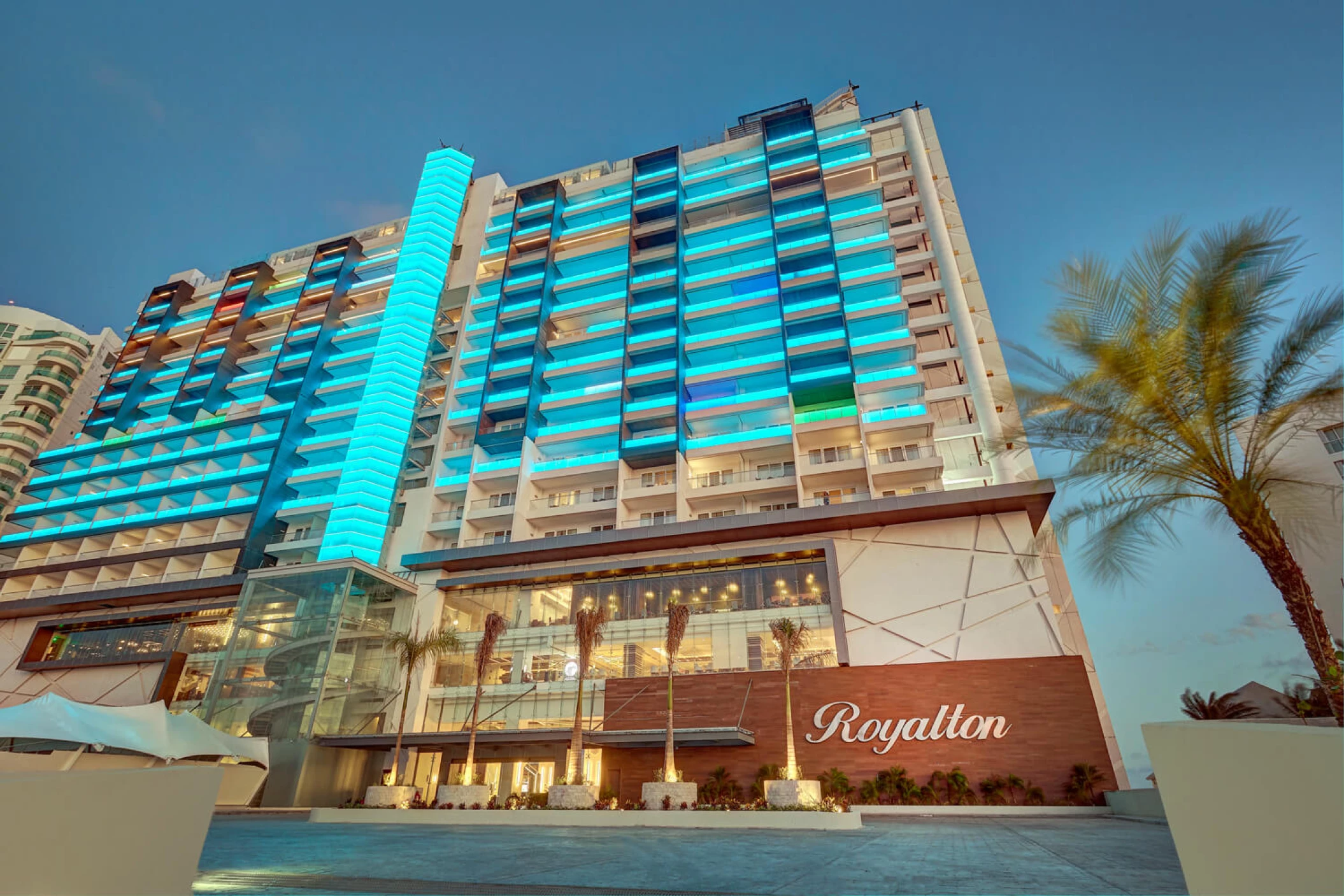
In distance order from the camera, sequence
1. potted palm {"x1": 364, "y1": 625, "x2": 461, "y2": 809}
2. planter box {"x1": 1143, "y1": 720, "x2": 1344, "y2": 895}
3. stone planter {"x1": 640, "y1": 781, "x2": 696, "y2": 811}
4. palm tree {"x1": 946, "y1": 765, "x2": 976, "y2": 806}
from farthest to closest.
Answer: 1. palm tree {"x1": 946, "y1": 765, "x2": 976, "y2": 806}
2. potted palm {"x1": 364, "y1": 625, "x2": 461, "y2": 809}
3. stone planter {"x1": 640, "y1": 781, "x2": 696, "y2": 811}
4. planter box {"x1": 1143, "y1": 720, "x2": 1344, "y2": 895}

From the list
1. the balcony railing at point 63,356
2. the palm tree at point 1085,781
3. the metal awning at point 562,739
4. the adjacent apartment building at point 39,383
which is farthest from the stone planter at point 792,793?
the balcony railing at point 63,356

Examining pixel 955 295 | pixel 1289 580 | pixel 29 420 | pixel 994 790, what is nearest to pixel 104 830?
pixel 1289 580

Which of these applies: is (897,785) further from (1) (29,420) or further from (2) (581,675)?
(1) (29,420)

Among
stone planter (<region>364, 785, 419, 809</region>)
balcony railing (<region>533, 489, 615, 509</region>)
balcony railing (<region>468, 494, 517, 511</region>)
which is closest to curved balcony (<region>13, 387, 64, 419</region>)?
balcony railing (<region>468, 494, 517, 511</region>)

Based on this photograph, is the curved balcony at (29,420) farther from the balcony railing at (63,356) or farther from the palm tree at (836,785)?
the palm tree at (836,785)

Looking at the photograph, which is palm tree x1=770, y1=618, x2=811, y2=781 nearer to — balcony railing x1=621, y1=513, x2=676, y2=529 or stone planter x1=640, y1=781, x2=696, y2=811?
stone planter x1=640, y1=781, x2=696, y2=811

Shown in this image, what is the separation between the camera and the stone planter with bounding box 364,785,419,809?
95.0ft

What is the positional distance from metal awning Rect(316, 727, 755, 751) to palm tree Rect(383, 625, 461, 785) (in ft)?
4.74

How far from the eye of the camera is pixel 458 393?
5738 centimetres

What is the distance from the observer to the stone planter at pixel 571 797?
83.7 feet

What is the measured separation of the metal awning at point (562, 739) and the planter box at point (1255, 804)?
28.0m

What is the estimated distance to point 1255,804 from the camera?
422 centimetres

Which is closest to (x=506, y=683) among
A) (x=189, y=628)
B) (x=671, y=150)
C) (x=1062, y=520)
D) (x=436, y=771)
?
(x=436, y=771)

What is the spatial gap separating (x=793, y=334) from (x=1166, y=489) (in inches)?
1496
